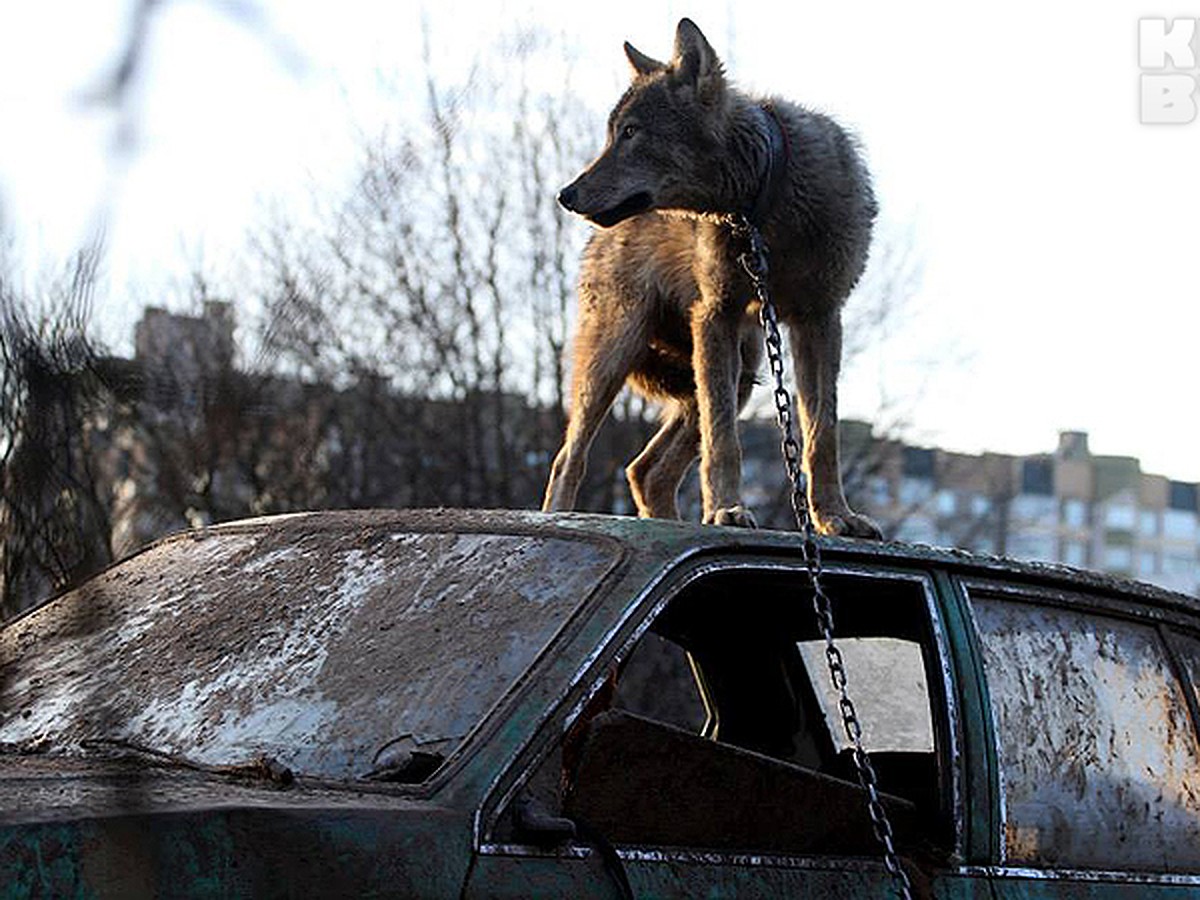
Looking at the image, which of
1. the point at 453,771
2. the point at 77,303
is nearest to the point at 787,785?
the point at 453,771

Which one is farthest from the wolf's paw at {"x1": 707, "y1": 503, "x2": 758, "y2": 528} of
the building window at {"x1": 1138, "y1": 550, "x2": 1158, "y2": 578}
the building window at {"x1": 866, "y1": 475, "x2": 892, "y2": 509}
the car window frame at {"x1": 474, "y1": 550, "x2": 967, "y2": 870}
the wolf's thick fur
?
the building window at {"x1": 1138, "y1": 550, "x2": 1158, "y2": 578}

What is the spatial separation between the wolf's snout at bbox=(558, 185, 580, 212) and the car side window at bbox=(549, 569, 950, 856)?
1.43 metres

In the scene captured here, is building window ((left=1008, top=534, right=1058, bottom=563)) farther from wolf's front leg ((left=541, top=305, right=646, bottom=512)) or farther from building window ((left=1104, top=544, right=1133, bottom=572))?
wolf's front leg ((left=541, top=305, right=646, bottom=512))

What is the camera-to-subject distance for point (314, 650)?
3.55m

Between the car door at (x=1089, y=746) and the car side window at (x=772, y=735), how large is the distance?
0.51 ft

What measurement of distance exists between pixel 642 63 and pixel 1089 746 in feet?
9.97

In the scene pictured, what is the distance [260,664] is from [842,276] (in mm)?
3050

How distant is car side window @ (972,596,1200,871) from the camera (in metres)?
3.94

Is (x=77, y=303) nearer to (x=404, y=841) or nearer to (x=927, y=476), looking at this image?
(x=404, y=841)

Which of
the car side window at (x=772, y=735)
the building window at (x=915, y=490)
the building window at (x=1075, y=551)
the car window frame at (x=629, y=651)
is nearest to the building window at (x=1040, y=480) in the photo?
the building window at (x=1075, y=551)

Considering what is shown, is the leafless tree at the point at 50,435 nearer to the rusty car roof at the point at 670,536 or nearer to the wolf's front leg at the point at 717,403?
the rusty car roof at the point at 670,536

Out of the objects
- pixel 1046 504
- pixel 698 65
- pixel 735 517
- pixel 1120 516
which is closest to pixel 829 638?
pixel 735 517

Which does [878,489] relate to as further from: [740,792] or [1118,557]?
[1118,557]

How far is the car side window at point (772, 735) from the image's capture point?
3166 mm
